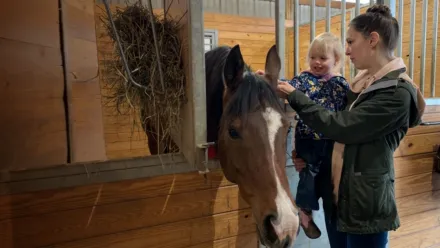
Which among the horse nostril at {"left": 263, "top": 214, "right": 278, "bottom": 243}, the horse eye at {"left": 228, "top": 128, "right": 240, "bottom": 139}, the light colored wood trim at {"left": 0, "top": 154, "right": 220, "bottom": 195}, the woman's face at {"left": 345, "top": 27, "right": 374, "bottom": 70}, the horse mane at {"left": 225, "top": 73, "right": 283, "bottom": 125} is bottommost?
the horse nostril at {"left": 263, "top": 214, "right": 278, "bottom": 243}

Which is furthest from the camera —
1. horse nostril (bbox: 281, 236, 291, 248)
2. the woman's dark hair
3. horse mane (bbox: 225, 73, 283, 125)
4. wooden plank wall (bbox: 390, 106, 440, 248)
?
wooden plank wall (bbox: 390, 106, 440, 248)

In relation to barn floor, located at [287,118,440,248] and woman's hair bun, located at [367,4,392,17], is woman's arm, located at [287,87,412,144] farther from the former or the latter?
barn floor, located at [287,118,440,248]

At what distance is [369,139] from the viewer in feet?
3.45

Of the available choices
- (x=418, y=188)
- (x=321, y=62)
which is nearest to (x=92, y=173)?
(x=321, y=62)

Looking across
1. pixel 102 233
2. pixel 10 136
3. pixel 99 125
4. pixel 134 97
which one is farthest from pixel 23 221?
pixel 99 125

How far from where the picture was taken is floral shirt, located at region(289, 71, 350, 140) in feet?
4.16

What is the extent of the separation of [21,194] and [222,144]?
64cm

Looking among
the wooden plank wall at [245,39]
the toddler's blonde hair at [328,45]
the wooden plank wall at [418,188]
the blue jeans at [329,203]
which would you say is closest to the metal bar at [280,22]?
the toddler's blonde hair at [328,45]

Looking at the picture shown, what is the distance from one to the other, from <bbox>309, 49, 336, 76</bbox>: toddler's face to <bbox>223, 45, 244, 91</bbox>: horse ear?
1.41 feet

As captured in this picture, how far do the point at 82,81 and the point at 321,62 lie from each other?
1351 millimetres

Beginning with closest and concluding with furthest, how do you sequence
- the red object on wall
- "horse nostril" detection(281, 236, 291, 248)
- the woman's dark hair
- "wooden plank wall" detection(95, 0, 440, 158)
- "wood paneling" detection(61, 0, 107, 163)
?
"horse nostril" detection(281, 236, 291, 248) < the woman's dark hair < the red object on wall < "wood paneling" detection(61, 0, 107, 163) < "wooden plank wall" detection(95, 0, 440, 158)

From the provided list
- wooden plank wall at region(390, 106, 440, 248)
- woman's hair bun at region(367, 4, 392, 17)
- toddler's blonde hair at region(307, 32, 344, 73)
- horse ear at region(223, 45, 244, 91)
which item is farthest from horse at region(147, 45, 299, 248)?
wooden plank wall at region(390, 106, 440, 248)

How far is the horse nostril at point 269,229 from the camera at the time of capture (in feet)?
2.81

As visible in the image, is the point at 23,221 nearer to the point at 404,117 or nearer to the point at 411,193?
the point at 404,117
